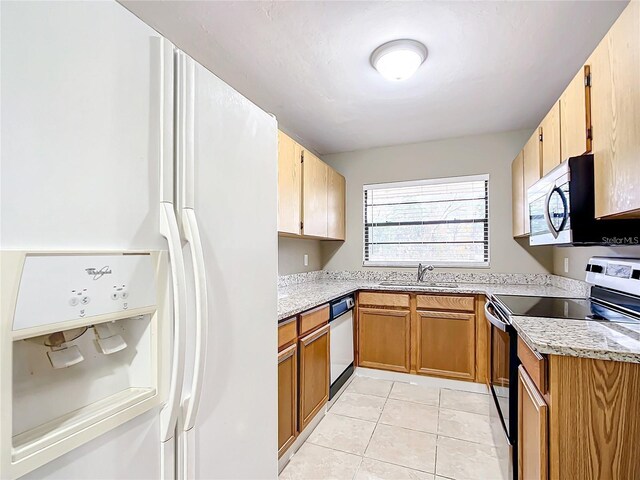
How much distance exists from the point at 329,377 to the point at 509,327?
1.33 metres

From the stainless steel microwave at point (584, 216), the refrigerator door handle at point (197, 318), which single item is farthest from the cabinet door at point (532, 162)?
the refrigerator door handle at point (197, 318)

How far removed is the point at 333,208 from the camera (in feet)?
11.2

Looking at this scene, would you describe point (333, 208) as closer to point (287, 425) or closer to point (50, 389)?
point (287, 425)

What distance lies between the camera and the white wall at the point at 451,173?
3.16 m

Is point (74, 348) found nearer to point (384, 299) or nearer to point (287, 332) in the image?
point (287, 332)

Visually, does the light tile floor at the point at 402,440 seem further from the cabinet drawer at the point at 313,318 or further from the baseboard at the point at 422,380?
the cabinet drawer at the point at 313,318

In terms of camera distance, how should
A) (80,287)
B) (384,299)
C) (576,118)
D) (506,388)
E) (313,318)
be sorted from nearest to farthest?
1. (80,287)
2. (576,118)
3. (506,388)
4. (313,318)
5. (384,299)

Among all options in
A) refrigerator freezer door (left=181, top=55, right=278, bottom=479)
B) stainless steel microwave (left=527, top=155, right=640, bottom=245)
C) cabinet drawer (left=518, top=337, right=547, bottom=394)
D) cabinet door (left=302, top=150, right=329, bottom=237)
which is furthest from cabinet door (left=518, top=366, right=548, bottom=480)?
cabinet door (left=302, top=150, right=329, bottom=237)

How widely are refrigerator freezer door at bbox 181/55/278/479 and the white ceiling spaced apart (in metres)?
0.76

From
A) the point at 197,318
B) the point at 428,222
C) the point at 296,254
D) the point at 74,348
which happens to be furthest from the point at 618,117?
the point at 296,254

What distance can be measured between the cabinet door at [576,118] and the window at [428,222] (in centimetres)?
156

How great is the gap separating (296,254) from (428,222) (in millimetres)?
1479

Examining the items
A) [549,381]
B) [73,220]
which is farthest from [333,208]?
[73,220]

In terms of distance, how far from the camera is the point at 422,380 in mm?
2912
